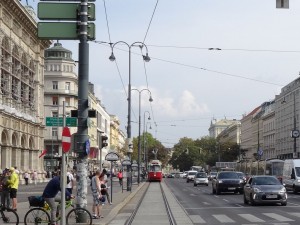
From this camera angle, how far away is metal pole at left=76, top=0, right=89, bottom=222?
1745cm

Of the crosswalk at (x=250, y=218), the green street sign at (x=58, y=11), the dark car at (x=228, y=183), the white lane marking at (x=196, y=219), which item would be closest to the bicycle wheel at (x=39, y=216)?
the green street sign at (x=58, y=11)

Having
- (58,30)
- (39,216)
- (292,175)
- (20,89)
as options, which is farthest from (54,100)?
(39,216)

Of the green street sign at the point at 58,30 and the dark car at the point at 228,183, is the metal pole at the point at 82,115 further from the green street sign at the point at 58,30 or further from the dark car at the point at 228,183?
the dark car at the point at 228,183

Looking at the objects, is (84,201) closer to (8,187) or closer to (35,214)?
(35,214)

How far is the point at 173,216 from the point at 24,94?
4482 cm

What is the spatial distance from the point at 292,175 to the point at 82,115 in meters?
30.9

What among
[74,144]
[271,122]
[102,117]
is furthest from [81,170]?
[102,117]

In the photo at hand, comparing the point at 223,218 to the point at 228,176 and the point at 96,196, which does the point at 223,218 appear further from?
the point at 228,176

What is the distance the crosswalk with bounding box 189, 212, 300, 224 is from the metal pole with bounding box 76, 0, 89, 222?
14.2 ft

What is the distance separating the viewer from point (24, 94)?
65125 mm

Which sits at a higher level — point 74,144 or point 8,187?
point 74,144

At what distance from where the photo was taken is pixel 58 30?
55.6ft

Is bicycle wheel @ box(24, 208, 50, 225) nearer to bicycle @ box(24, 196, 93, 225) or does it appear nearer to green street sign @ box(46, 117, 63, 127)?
bicycle @ box(24, 196, 93, 225)

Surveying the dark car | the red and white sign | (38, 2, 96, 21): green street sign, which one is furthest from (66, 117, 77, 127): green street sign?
the dark car
